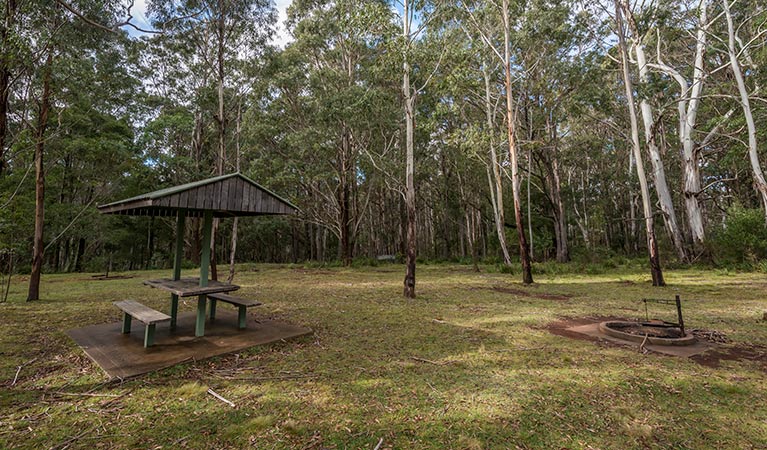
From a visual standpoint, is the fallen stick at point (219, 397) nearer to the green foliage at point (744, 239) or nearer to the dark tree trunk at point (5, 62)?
the dark tree trunk at point (5, 62)

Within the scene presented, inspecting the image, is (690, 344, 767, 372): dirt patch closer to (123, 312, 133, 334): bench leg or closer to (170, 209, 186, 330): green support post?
(170, 209, 186, 330): green support post

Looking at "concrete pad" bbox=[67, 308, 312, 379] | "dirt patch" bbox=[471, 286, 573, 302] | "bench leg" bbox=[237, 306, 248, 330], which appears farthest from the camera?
"dirt patch" bbox=[471, 286, 573, 302]

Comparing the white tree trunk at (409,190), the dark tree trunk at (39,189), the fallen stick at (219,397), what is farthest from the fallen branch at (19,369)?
the white tree trunk at (409,190)

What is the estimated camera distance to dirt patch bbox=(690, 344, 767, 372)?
12.4ft

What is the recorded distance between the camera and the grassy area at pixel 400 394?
7.75 ft

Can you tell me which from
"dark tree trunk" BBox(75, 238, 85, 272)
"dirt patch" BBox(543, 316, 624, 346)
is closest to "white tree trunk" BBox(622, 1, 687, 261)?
"dirt patch" BBox(543, 316, 624, 346)

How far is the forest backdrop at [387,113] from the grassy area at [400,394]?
4644 millimetres

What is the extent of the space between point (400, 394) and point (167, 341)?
3429 mm

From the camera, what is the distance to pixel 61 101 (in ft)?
31.1

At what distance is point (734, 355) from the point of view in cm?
400

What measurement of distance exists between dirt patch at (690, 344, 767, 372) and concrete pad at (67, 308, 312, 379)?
5.15 meters

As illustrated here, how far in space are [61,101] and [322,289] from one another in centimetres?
954

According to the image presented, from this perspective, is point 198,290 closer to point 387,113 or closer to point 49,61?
point 49,61

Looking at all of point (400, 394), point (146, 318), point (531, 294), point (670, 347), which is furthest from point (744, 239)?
point (146, 318)
